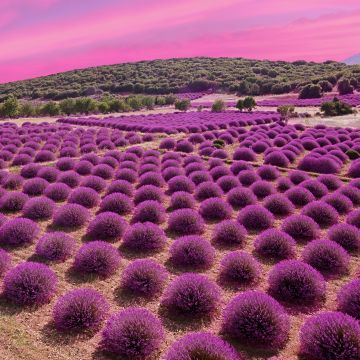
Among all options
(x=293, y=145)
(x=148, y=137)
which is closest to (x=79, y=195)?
(x=293, y=145)

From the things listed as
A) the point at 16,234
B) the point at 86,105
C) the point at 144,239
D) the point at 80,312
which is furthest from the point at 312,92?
the point at 80,312

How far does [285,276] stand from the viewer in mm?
6742

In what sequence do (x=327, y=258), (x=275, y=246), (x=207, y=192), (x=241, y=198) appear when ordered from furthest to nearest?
(x=207, y=192)
(x=241, y=198)
(x=275, y=246)
(x=327, y=258)

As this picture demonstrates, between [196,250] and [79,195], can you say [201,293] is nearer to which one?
[196,250]

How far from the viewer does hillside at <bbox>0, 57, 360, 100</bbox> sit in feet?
314

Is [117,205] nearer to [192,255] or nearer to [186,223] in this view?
[186,223]

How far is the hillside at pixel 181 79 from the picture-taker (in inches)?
3770

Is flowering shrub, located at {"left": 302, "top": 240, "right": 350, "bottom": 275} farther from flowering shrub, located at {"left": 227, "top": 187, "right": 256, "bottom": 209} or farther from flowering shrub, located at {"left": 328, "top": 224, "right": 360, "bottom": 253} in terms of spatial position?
flowering shrub, located at {"left": 227, "top": 187, "right": 256, "bottom": 209}

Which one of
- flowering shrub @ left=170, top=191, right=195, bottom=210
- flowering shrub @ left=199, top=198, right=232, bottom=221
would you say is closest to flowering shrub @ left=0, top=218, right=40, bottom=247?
flowering shrub @ left=170, top=191, right=195, bottom=210

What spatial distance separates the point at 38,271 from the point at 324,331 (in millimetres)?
4639

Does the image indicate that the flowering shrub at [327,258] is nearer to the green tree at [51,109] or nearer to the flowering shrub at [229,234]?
the flowering shrub at [229,234]

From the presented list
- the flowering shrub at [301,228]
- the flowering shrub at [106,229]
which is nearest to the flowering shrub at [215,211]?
the flowering shrub at [301,228]

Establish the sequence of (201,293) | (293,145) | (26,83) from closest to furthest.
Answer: (201,293)
(293,145)
(26,83)

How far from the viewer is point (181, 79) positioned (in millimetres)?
130125
